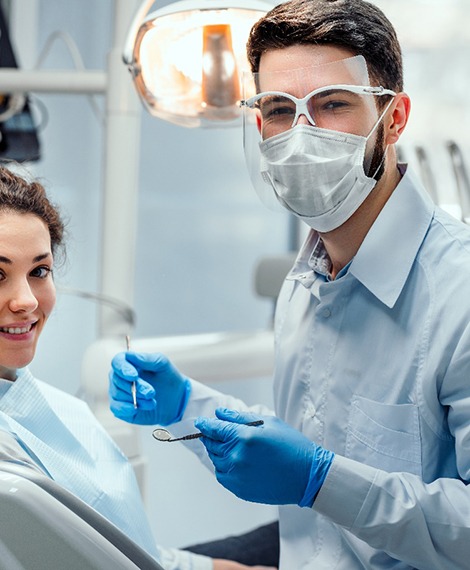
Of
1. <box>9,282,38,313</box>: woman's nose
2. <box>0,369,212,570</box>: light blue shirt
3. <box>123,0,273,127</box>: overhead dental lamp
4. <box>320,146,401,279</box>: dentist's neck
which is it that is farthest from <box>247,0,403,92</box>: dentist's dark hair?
<box>0,369,212,570</box>: light blue shirt

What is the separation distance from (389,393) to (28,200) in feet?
2.06

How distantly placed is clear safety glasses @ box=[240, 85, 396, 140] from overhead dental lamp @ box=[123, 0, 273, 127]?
35 centimetres

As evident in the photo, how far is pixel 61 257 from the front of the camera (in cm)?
145

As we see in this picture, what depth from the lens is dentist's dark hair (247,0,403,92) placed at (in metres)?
1.20

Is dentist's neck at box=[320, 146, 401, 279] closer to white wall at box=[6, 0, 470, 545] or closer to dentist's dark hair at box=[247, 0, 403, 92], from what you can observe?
dentist's dark hair at box=[247, 0, 403, 92]

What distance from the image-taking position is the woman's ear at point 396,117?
4.13 ft

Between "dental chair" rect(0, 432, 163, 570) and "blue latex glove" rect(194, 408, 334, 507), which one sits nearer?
"dental chair" rect(0, 432, 163, 570)

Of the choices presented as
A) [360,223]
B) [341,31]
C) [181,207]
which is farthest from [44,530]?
[181,207]

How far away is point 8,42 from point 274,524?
156 cm

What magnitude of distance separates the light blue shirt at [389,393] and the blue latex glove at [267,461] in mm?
26

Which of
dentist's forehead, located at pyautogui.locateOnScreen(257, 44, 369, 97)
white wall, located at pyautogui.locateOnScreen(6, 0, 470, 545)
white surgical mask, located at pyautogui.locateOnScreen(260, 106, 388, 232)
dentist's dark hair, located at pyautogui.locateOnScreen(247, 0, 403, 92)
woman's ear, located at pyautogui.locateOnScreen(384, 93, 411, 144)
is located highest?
dentist's dark hair, located at pyautogui.locateOnScreen(247, 0, 403, 92)

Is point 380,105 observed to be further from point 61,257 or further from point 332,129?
point 61,257

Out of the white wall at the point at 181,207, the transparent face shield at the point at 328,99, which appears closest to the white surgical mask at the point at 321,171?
the transparent face shield at the point at 328,99

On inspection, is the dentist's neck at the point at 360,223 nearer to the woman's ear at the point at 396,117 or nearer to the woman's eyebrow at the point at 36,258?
the woman's ear at the point at 396,117
